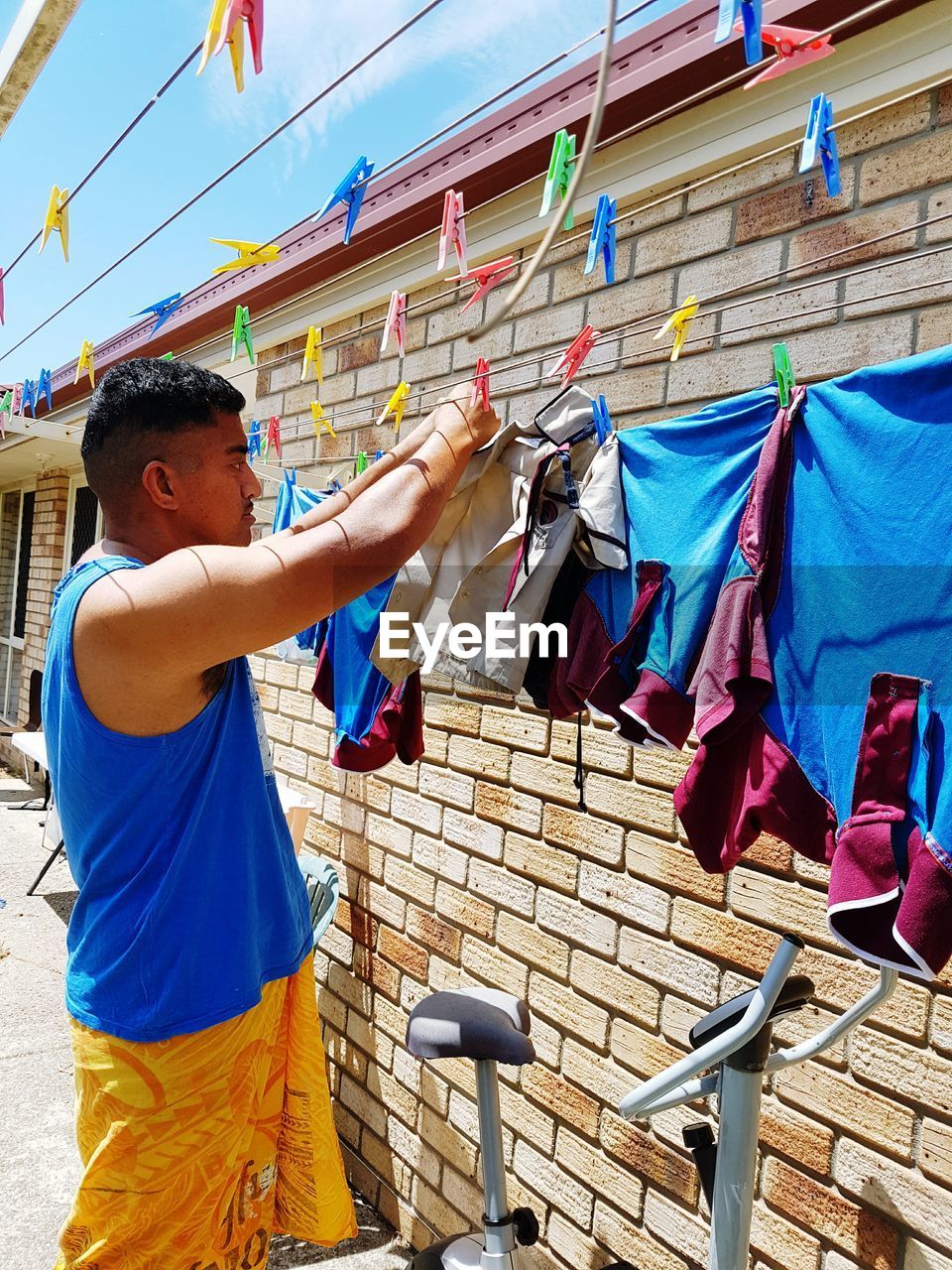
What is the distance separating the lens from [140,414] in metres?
1.84

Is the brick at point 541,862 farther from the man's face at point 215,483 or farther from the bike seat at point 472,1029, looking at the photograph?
the man's face at point 215,483

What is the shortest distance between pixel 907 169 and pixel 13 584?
11.4 m

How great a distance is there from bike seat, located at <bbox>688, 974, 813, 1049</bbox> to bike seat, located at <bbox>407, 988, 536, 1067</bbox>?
Result: 66cm

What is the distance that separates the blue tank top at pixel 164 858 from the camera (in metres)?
1.72

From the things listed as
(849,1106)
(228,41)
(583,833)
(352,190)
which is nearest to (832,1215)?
(849,1106)

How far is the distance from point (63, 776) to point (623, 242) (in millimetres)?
1911

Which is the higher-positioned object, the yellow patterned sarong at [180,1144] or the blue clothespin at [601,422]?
the blue clothespin at [601,422]

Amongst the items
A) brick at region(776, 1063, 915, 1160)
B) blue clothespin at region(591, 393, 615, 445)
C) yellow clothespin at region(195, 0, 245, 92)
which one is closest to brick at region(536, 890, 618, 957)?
brick at region(776, 1063, 915, 1160)

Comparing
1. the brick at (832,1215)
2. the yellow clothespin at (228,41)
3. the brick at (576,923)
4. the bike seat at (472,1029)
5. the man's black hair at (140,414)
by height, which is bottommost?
the brick at (832,1215)

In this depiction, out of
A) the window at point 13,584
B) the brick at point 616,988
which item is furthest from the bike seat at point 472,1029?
the window at point 13,584

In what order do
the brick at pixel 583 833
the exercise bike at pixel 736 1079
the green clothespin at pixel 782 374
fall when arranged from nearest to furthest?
the green clothespin at pixel 782 374
the exercise bike at pixel 736 1079
the brick at pixel 583 833

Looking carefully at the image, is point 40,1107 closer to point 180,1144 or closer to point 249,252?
point 180,1144

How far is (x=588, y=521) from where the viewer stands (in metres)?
1.60

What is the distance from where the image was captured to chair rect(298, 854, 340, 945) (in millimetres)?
3393
